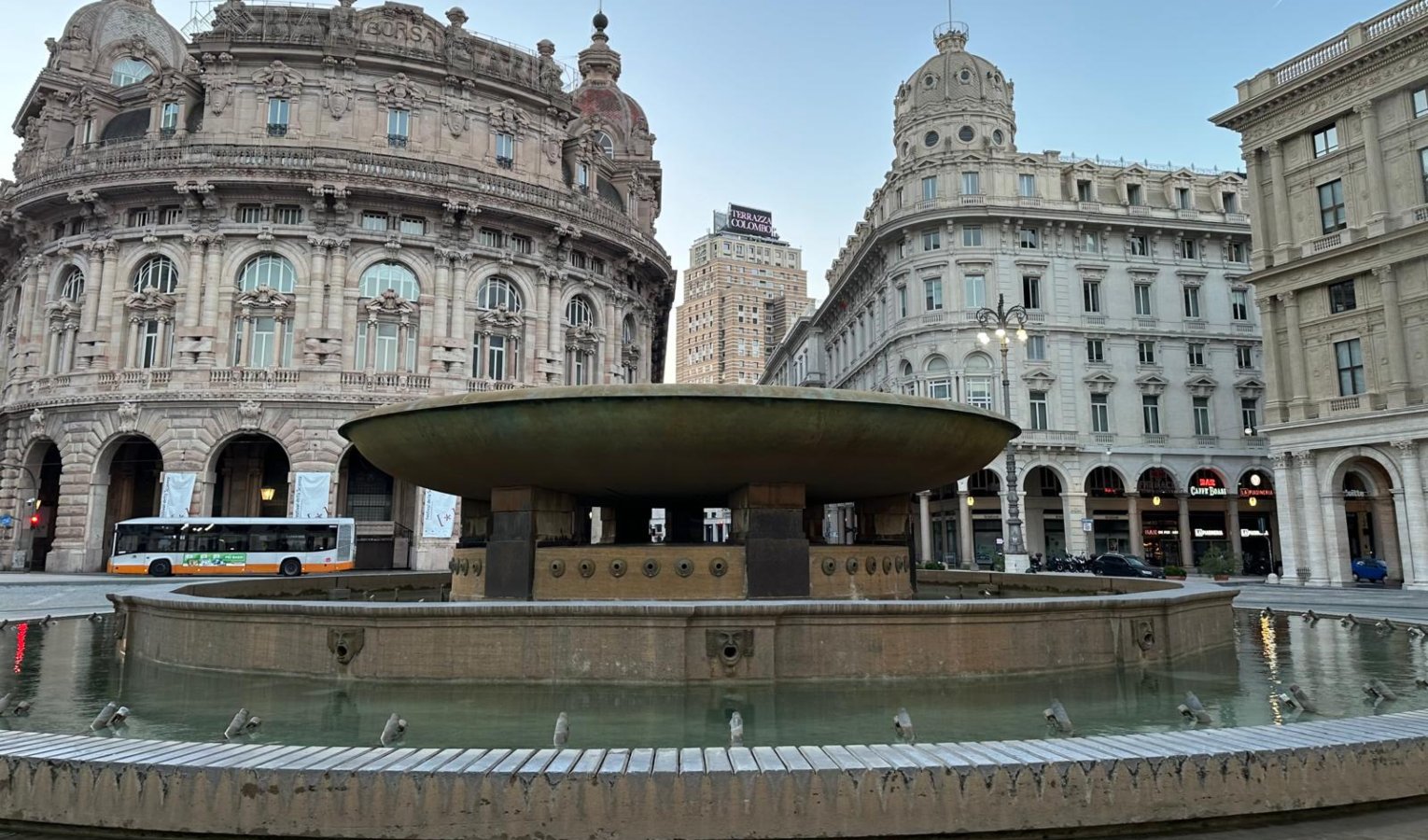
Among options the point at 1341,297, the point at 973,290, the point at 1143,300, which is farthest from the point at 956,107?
the point at 1341,297

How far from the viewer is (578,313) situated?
46.4 meters

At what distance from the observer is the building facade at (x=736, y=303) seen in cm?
15812

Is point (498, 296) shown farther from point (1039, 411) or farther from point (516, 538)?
point (516, 538)

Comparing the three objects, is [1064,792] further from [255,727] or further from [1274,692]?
[255,727]

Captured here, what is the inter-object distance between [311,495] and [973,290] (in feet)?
111

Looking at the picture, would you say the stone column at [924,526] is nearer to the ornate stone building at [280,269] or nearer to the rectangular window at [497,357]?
the ornate stone building at [280,269]

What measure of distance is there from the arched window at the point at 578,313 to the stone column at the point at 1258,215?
98.9ft

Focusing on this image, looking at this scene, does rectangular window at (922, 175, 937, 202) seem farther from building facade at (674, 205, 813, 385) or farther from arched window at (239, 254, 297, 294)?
building facade at (674, 205, 813, 385)

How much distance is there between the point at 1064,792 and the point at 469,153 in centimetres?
4305

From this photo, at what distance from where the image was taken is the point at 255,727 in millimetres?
6324

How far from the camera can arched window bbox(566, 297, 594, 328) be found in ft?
150

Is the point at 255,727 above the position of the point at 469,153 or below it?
below

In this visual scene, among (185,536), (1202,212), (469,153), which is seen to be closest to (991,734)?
(185,536)

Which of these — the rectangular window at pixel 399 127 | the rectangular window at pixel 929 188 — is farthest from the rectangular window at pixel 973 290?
the rectangular window at pixel 399 127
